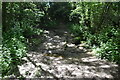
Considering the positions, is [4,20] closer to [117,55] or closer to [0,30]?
[0,30]

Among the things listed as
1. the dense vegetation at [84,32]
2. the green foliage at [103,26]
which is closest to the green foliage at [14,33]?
the dense vegetation at [84,32]

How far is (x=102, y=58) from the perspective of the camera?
203 inches

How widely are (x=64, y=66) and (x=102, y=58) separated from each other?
172 cm

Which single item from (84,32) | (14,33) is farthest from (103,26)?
(14,33)

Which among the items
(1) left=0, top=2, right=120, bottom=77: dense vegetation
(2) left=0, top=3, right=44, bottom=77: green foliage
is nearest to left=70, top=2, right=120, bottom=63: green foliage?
(1) left=0, top=2, right=120, bottom=77: dense vegetation

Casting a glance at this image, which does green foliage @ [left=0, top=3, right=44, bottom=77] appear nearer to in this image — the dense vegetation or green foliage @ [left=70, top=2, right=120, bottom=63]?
the dense vegetation

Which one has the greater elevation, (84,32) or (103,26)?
(103,26)

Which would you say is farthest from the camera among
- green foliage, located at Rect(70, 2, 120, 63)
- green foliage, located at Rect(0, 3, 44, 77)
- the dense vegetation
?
green foliage, located at Rect(70, 2, 120, 63)

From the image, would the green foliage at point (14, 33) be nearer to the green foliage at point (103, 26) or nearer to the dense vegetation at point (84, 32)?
the dense vegetation at point (84, 32)

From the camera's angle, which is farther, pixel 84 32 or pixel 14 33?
pixel 84 32

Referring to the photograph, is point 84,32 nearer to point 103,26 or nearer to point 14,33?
point 103,26

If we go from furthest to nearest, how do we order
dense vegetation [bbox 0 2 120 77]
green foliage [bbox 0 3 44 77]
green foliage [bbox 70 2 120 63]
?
green foliage [bbox 70 2 120 63] < dense vegetation [bbox 0 2 120 77] < green foliage [bbox 0 3 44 77]

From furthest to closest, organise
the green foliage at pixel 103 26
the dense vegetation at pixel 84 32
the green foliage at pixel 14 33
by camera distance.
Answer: the green foliage at pixel 103 26 < the dense vegetation at pixel 84 32 < the green foliage at pixel 14 33

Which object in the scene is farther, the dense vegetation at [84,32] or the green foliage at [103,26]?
the green foliage at [103,26]
